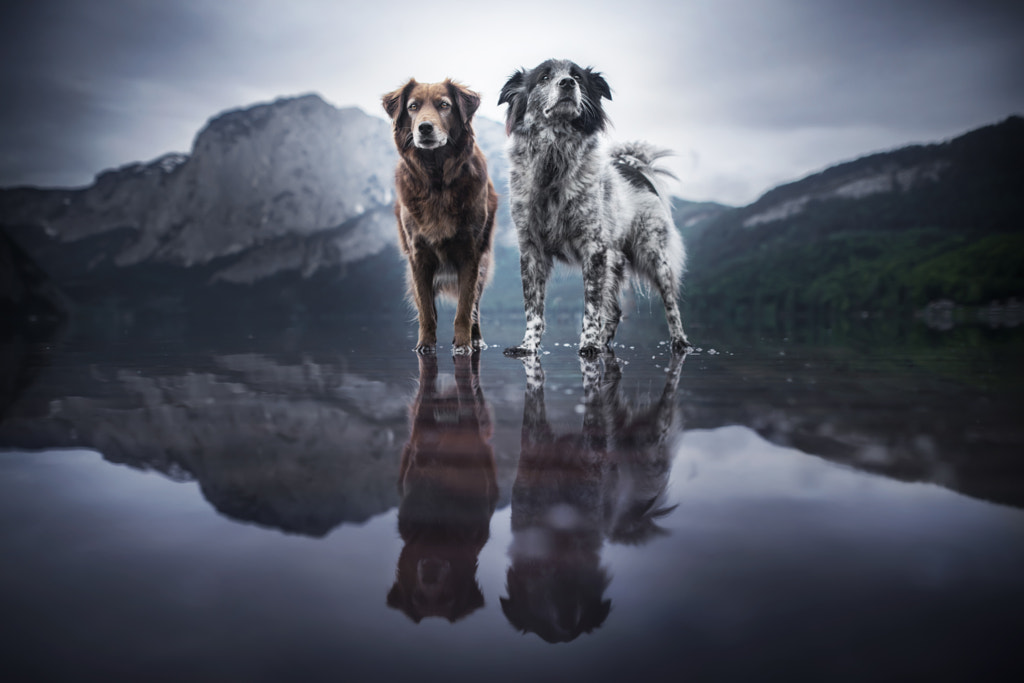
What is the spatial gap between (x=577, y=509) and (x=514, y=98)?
3937 millimetres

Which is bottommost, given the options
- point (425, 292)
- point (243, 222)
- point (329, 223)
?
point (425, 292)

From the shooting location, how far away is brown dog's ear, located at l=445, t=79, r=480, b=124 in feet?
13.8

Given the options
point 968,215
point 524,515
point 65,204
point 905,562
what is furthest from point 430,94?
point 65,204

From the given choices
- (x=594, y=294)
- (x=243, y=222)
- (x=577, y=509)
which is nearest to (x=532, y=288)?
(x=594, y=294)

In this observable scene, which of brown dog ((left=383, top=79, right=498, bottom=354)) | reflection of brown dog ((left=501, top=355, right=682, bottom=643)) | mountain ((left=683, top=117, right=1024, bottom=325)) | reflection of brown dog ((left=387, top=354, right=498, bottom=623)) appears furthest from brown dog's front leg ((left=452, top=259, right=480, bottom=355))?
mountain ((left=683, top=117, right=1024, bottom=325))

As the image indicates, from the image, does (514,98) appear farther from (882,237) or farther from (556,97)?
(882,237)

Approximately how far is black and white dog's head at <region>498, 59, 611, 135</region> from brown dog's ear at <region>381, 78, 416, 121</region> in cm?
69

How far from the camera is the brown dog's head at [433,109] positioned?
13.4 feet

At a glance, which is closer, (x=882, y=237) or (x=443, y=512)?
(x=443, y=512)

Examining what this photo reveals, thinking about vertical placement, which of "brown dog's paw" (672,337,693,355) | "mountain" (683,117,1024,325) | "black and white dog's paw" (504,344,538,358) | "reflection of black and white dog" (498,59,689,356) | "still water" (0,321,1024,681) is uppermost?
"mountain" (683,117,1024,325)

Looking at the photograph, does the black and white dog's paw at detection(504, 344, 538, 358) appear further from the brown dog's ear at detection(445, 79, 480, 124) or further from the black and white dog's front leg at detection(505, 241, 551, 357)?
the brown dog's ear at detection(445, 79, 480, 124)

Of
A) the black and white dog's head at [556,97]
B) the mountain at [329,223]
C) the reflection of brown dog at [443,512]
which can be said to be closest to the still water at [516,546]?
the reflection of brown dog at [443,512]

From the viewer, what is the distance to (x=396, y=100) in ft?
13.9

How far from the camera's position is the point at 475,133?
4371 mm
